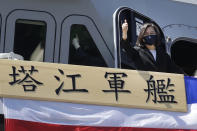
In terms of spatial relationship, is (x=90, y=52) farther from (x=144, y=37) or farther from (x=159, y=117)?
(x=159, y=117)

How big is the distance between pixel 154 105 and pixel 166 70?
584 millimetres

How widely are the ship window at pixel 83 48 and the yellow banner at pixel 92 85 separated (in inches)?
52.6

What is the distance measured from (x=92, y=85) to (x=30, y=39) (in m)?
1.61

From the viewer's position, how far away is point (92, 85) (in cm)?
344

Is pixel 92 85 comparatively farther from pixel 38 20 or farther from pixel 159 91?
pixel 38 20

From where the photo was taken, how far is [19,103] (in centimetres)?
323

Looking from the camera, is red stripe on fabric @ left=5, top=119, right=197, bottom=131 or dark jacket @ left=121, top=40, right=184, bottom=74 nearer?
red stripe on fabric @ left=5, top=119, right=197, bottom=131

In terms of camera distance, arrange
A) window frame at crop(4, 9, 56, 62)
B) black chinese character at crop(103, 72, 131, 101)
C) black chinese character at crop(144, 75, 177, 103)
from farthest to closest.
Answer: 1. window frame at crop(4, 9, 56, 62)
2. black chinese character at crop(144, 75, 177, 103)
3. black chinese character at crop(103, 72, 131, 101)

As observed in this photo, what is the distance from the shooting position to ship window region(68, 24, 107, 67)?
4.84 m

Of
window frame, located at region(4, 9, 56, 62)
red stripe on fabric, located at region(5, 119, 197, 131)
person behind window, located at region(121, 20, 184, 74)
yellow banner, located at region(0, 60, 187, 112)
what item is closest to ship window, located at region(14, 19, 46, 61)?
window frame, located at region(4, 9, 56, 62)

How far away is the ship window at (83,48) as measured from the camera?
15.9 ft

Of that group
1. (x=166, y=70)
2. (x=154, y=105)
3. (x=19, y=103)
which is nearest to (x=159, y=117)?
(x=154, y=105)

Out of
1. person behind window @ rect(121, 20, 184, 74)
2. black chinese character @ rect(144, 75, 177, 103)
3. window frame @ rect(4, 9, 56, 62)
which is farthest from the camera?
window frame @ rect(4, 9, 56, 62)

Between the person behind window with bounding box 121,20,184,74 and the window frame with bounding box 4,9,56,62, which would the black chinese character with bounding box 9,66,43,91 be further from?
the window frame with bounding box 4,9,56,62
